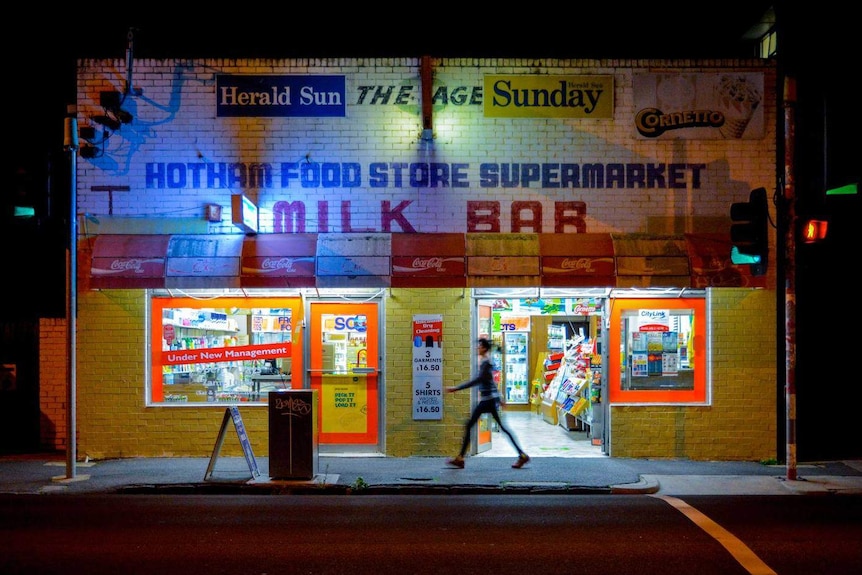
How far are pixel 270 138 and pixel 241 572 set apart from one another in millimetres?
7415

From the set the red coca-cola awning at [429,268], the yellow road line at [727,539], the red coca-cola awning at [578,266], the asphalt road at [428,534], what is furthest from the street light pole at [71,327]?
the yellow road line at [727,539]

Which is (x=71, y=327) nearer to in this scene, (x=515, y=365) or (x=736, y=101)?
(x=515, y=365)

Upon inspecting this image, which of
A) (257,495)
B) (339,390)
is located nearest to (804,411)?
(339,390)

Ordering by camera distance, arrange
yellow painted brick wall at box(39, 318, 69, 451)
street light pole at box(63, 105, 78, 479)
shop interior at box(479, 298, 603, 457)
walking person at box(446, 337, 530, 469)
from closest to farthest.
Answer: street light pole at box(63, 105, 78, 479), walking person at box(446, 337, 530, 469), yellow painted brick wall at box(39, 318, 69, 451), shop interior at box(479, 298, 603, 457)

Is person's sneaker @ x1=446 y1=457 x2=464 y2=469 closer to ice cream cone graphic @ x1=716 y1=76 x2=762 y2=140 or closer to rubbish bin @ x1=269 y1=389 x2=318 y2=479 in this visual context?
rubbish bin @ x1=269 y1=389 x2=318 y2=479

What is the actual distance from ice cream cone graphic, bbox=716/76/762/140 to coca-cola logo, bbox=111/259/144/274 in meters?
9.51

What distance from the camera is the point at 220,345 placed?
11.2 metres

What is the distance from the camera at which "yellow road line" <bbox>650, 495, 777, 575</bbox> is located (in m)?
5.72

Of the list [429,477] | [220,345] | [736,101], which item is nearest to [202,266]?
[220,345]

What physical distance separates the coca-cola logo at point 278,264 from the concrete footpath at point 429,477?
112 inches

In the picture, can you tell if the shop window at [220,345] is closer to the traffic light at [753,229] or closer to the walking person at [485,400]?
the walking person at [485,400]

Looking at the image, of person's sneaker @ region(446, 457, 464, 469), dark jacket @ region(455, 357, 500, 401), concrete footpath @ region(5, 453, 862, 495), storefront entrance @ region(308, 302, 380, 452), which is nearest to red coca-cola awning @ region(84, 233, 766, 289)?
storefront entrance @ region(308, 302, 380, 452)

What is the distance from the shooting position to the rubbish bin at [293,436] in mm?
9078

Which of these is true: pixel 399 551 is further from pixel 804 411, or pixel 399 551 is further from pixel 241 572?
pixel 804 411
